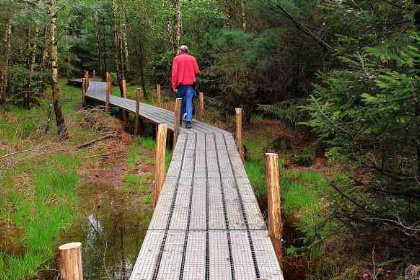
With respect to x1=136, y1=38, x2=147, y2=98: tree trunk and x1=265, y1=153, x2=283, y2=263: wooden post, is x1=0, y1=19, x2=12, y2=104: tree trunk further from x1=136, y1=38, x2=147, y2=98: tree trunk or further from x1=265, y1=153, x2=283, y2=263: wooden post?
x1=265, y1=153, x2=283, y2=263: wooden post

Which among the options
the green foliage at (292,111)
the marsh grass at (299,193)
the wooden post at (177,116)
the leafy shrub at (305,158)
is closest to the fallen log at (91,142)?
the wooden post at (177,116)

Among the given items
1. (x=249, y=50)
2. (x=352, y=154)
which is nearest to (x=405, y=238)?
(x=352, y=154)

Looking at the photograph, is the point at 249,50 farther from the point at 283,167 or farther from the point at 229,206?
the point at 229,206

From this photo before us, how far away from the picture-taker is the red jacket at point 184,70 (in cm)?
1077

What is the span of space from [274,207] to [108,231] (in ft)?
12.3

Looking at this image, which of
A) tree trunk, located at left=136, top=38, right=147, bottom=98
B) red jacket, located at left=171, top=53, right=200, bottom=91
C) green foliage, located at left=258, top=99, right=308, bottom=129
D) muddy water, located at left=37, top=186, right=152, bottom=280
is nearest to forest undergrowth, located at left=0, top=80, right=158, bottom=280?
muddy water, located at left=37, top=186, right=152, bottom=280

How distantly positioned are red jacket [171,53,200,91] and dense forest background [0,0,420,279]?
128 centimetres

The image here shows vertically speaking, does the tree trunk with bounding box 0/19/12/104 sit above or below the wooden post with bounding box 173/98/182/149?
above

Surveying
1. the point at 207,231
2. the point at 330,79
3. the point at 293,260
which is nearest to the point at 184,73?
the point at 293,260

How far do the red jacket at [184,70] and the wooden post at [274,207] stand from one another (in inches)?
256

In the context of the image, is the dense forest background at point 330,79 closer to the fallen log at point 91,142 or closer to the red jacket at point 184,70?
the fallen log at point 91,142

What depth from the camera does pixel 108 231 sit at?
7277 millimetres

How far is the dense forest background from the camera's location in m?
4.46

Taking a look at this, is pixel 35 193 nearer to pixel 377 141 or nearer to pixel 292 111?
pixel 292 111
